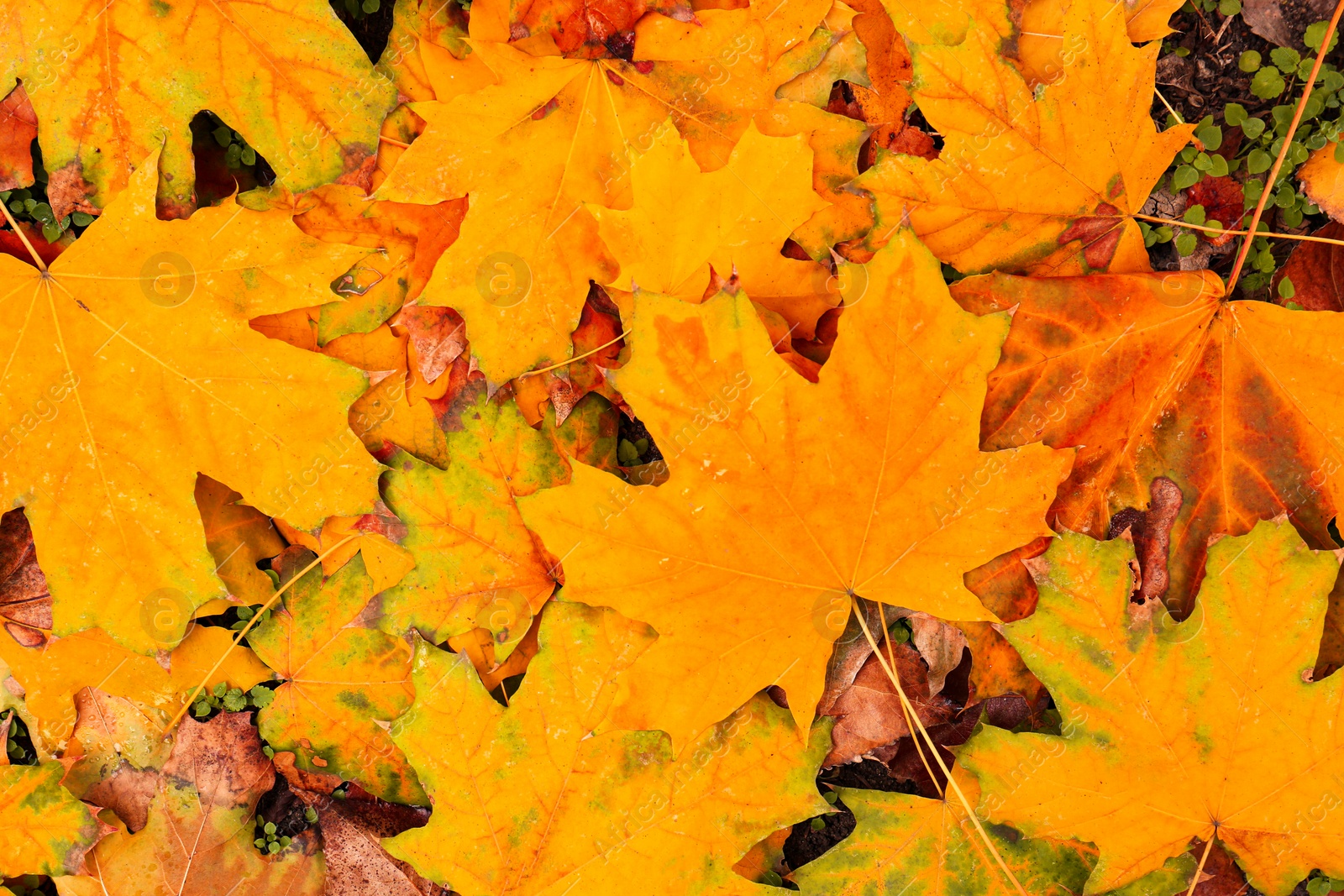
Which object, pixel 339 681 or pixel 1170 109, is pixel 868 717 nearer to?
pixel 339 681

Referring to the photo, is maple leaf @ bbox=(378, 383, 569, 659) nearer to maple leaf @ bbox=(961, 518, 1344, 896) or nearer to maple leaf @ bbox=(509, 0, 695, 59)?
maple leaf @ bbox=(509, 0, 695, 59)

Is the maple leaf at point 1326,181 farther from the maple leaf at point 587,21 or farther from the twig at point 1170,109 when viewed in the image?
the maple leaf at point 587,21

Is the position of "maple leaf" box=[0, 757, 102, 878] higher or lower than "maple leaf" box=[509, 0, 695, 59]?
lower

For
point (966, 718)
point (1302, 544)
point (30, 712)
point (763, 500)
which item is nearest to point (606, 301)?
point (763, 500)

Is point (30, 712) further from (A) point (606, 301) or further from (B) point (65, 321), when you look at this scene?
(A) point (606, 301)

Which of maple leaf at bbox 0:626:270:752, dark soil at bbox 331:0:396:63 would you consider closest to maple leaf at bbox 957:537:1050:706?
maple leaf at bbox 0:626:270:752

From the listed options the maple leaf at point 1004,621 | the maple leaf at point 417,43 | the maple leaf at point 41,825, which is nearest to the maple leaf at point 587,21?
the maple leaf at point 417,43

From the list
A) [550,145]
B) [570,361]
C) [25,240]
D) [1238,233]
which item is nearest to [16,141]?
[25,240]
